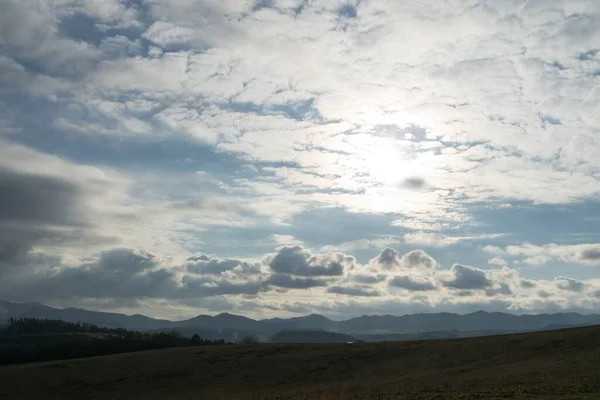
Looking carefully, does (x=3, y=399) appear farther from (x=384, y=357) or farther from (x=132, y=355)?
(x=384, y=357)

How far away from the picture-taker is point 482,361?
64.2m

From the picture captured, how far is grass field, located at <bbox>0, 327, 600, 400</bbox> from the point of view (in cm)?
5606

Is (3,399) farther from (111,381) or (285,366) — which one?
(285,366)

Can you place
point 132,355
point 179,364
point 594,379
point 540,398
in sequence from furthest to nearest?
point 132,355
point 179,364
point 594,379
point 540,398

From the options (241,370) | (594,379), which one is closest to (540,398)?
(594,379)

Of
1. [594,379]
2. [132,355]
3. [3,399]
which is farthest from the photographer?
[132,355]

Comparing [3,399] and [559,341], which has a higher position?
[559,341]

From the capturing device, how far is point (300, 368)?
7588 cm

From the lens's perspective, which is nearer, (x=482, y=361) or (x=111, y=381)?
(x=482, y=361)

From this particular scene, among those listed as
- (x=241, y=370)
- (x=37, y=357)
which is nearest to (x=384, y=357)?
(x=241, y=370)

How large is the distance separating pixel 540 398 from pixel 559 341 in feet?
131

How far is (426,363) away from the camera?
224 ft

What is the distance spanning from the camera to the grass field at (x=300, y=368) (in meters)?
56.1

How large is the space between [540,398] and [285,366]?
1958 inches
